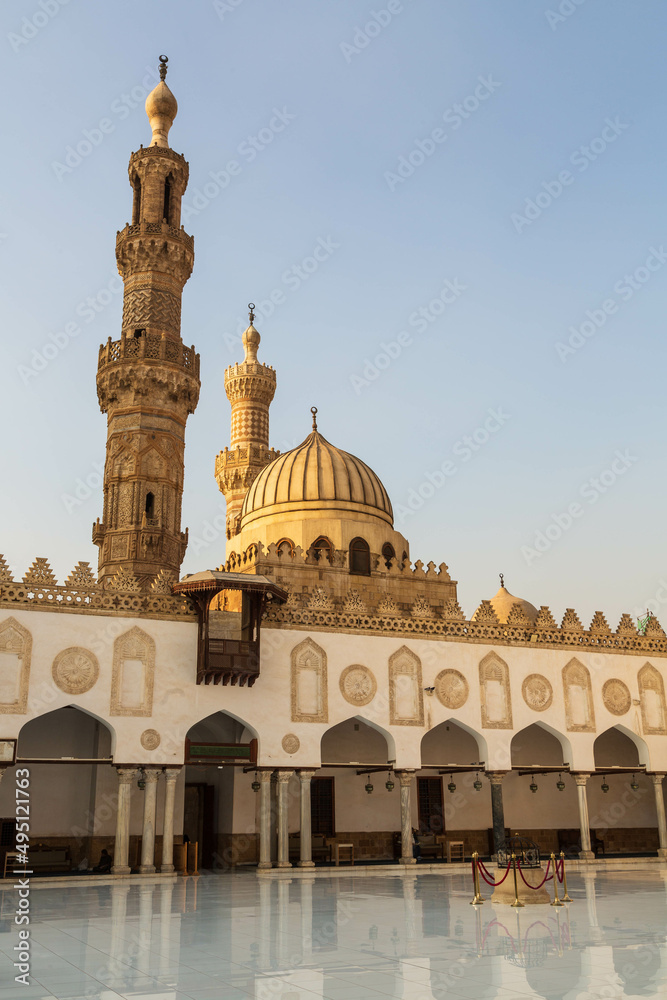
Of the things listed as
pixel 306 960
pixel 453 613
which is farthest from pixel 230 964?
pixel 453 613

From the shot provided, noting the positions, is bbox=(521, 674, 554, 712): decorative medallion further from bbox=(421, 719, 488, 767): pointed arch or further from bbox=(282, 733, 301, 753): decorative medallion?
bbox=(282, 733, 301, 753): decorative medallion

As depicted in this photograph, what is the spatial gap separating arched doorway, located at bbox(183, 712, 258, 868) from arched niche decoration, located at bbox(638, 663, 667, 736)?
11.2 meters

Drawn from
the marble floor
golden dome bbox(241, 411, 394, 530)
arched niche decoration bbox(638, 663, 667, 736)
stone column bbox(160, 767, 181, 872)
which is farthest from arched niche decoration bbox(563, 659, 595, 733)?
stone column bbox(160, 767, 181, 872)

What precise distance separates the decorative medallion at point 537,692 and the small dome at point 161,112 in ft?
68.1

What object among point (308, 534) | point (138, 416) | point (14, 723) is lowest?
point (14, 723)

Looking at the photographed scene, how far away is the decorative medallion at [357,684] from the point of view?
74.7ft

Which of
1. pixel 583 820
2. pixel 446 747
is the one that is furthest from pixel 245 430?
pixel 583 820

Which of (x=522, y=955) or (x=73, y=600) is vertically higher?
(x=73, y=600)

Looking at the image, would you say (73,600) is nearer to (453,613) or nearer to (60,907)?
(60,907)

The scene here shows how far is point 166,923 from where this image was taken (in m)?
11.4

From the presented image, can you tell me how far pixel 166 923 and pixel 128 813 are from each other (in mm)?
9136

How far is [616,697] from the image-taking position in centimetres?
2589

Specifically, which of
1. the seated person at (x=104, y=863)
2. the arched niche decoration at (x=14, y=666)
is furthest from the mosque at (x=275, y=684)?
the seated person at (x=104, y=863)

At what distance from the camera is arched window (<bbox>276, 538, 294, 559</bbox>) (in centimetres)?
2802
